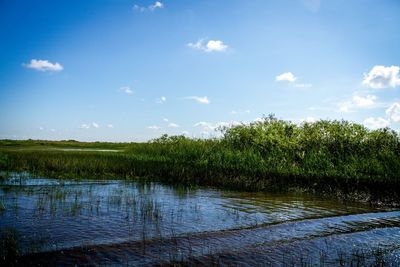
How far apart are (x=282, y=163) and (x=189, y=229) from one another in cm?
1214

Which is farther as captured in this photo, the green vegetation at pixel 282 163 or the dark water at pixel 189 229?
the green vegetation at pixel 282 163

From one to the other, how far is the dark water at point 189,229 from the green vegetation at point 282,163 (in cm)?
300

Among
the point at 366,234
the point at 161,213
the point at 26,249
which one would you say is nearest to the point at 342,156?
the point at 366,234

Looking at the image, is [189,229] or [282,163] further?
[282,163]

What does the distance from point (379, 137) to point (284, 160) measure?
5867 mm

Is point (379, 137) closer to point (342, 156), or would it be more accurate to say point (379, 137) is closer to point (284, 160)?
point (342, 156)

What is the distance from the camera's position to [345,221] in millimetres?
9953

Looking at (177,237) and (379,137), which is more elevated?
(379,137)

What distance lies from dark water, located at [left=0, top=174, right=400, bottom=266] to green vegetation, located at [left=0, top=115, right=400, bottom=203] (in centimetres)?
300

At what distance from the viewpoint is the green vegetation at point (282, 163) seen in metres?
15.8

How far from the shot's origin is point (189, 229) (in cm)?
844

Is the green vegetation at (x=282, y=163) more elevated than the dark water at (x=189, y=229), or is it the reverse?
the green vegetation at (x=282, y=163)

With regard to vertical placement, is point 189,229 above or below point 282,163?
below

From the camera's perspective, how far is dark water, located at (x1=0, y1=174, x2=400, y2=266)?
21.6 ft
